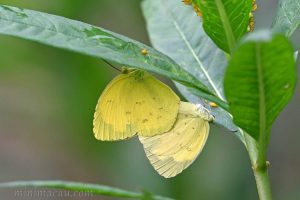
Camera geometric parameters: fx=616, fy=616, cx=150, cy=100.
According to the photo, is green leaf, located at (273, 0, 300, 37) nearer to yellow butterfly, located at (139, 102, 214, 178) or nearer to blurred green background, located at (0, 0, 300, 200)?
yellow butterfly, located at (139, 102, 214, 178)

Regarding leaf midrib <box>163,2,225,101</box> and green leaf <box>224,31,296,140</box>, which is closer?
green leaf <box>224,31,296,140</box>

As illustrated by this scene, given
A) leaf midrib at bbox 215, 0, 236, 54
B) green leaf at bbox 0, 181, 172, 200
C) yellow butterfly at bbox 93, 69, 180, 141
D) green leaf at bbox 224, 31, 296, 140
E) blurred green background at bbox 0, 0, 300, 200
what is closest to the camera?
green leaf at bbox 224, 31, 296, 140

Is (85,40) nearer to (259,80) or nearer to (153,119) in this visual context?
(259,80)

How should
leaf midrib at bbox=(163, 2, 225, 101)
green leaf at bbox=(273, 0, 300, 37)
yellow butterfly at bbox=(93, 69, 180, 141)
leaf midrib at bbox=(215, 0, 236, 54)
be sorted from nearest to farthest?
leaf midrib at bbox=(215, 0, 236, 54) < green leaf at bbox=(273, 0, 300, 37) < yellow butterfly at bbox=(93, 69, 180, 141) < leaf midrib at bbox=(163, 2, 225, 101)

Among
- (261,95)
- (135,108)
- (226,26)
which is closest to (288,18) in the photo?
(226,26)

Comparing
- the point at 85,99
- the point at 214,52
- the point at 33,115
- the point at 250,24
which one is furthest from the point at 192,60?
the point at 33,115

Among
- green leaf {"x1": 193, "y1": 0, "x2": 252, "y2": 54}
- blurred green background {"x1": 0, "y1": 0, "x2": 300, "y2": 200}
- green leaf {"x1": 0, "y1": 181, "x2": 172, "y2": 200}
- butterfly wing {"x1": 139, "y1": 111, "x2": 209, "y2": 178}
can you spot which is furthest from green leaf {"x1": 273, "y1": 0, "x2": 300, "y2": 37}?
blurred green background {"x1": 0, "y1": 0, "x2": 300, "y2": 200}
